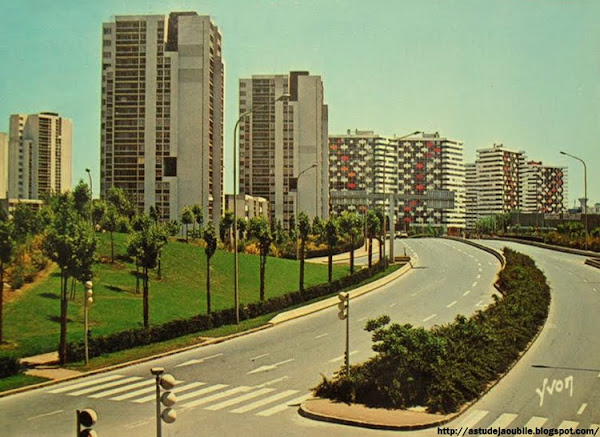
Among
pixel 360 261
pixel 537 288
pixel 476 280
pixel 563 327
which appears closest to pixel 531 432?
pixel 563 327

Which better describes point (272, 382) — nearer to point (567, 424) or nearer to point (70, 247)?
point (567, 424)

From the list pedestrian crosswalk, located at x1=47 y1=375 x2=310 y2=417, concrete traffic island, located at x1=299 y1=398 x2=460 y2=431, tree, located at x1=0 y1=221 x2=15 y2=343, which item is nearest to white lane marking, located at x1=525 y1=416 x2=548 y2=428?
concrete traffic island, located at x1=299 y1=398 x2=460 y2=431

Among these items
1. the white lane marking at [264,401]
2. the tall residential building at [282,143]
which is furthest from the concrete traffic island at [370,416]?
the tall residential building at [282,143]

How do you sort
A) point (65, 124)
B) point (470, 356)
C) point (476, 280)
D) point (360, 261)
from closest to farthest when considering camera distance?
point (470, 356) → point (476, 280) → point (360, 261) → point (65, 124)

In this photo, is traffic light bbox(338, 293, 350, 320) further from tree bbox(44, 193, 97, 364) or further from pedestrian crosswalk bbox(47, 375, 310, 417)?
tree bbox(44, 193, 97, 364)

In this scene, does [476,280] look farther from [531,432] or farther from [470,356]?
[531,432]
